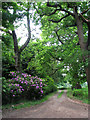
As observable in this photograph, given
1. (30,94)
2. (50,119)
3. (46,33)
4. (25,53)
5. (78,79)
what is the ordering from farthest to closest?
(25,53) < (46,33) < (30,94) < (78,79) < (50,119)

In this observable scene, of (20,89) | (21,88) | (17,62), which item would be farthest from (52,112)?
(17,62)

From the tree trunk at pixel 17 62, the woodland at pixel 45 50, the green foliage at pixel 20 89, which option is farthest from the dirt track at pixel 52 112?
the tree trunk at pixel 17 62

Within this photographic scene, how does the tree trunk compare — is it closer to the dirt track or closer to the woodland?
the woodland

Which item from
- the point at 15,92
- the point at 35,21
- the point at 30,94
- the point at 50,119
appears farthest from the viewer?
the point at 35,21

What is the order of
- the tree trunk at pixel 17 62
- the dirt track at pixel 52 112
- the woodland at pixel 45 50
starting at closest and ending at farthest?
the dirt track at pixel 52 112 < the woodland at pixel 45 50 < the tree trunk at pixel 17 62

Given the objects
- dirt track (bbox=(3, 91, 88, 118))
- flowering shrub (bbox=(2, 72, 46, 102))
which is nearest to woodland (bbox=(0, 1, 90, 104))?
flowering shrub (bbox=(2, 72, 46, 102))

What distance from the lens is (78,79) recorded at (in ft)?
17.2

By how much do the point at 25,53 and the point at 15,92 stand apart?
12.4 ft

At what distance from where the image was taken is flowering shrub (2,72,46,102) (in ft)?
14.4

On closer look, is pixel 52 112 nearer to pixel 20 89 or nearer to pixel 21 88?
pixel 20 89

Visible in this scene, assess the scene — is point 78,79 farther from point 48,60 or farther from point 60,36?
point 60,36

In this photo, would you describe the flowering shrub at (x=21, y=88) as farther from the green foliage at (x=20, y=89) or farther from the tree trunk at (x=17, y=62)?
the tree trunk at (x=17, y=62)

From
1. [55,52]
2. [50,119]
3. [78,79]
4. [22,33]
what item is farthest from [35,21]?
[50,119]

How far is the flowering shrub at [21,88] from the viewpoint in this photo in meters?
4.39
